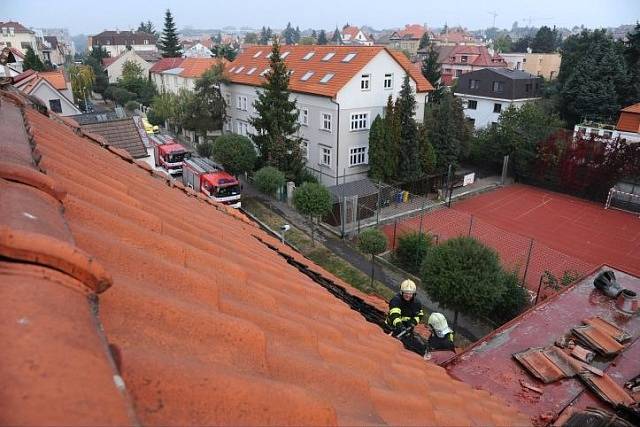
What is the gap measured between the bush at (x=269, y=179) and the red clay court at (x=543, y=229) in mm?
6291

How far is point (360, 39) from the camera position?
14800cm

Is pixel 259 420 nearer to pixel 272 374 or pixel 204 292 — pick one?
pixel 272 374

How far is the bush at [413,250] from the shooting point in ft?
56.9

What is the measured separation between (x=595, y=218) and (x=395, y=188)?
11147mm

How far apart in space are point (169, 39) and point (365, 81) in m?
53.0

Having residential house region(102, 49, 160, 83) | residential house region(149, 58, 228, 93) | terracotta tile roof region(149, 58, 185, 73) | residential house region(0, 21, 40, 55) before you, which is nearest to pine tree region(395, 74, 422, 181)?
residential house region(149, 58, 228, 93)

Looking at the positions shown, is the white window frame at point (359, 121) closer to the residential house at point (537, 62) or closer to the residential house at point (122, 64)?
the residential house at point (122, 64)

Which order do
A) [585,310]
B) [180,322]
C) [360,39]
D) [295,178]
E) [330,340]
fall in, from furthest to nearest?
[360,39] → [295,178] → [585,310] → [330,340] → [180,322]

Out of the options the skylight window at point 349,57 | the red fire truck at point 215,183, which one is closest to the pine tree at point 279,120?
the red fire truck at point 215,183

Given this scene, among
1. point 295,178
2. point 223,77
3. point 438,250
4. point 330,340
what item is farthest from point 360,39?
point 330,340

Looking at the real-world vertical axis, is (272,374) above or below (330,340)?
above

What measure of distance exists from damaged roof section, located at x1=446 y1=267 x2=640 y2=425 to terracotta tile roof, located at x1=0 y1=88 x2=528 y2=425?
1929 mm

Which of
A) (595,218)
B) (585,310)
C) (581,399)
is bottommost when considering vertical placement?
(595,218)

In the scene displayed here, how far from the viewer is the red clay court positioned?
18.4 meters
